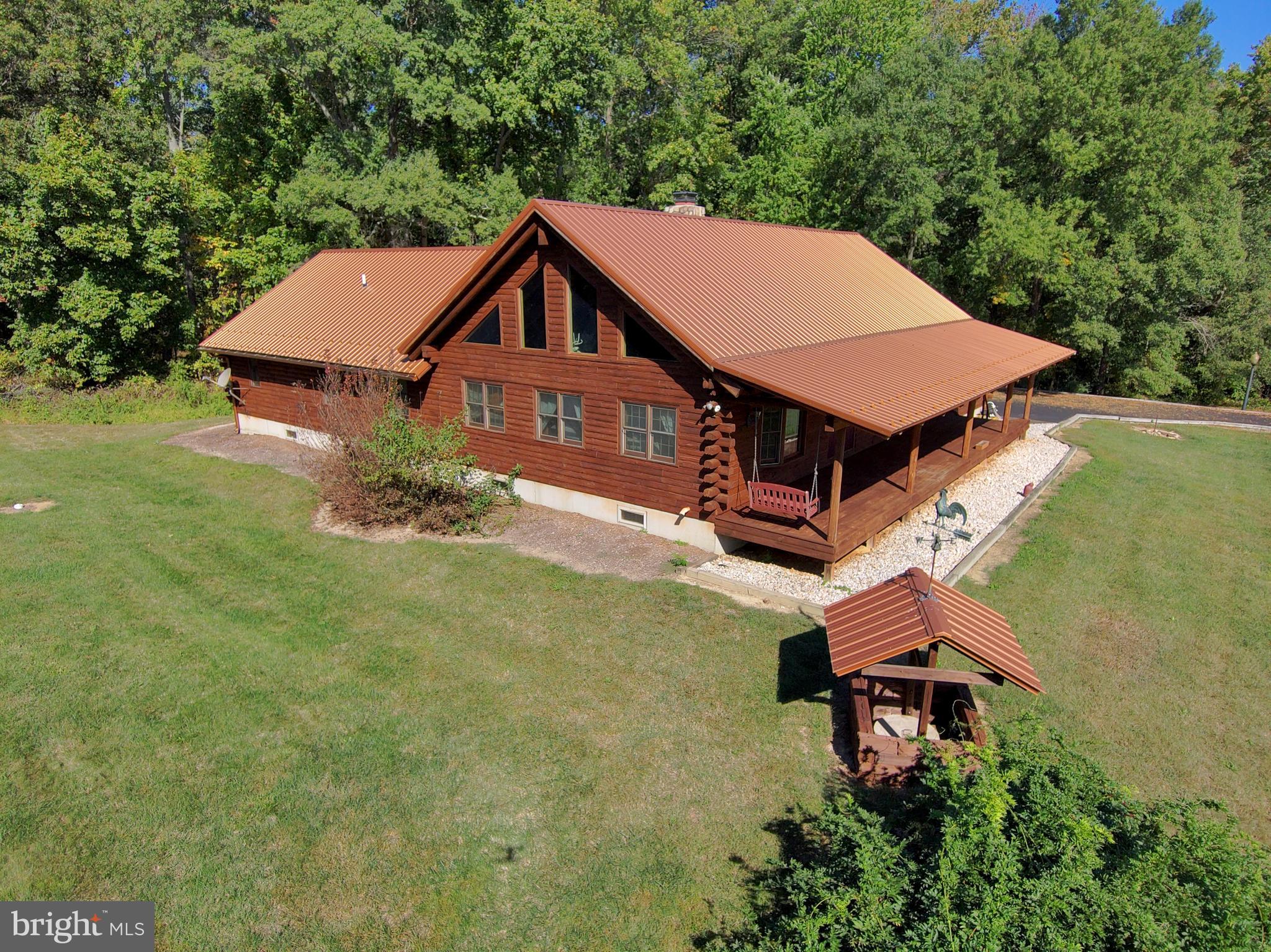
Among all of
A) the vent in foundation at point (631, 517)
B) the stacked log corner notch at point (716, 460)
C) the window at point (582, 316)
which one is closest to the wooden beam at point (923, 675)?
the stacked log corner notch at point (716, 460)

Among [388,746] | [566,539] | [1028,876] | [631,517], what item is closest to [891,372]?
[631,517]

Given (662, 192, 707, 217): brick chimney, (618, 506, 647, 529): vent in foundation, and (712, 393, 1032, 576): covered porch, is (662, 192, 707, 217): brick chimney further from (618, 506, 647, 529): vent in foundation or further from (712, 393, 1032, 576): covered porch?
(618, 506, 647, 529): vent in foundation

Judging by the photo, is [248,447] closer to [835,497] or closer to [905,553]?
[835,497]

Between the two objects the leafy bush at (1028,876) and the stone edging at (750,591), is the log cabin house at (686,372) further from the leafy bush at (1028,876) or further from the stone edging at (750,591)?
the leafy bush at (1028,876)

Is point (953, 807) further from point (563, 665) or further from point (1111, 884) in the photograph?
point (563, 665)

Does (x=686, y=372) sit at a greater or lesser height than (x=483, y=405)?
A: greater

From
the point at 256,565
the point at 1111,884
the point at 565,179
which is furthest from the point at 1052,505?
the point at 565,179
